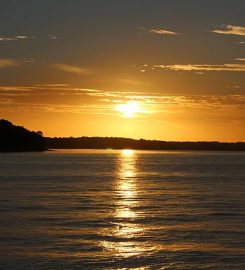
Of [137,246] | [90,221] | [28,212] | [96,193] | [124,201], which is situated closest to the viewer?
[137,246]

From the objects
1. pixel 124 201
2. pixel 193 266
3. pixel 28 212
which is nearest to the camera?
pixel 193 266

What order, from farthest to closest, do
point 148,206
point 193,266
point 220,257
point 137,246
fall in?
point 148,206 → point 137,246 → point 220,257 → point 193,266

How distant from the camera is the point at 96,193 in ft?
238

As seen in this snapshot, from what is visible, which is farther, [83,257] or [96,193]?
[96,193]

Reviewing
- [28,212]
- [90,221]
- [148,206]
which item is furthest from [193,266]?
[148,206]

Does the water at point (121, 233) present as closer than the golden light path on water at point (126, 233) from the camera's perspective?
Yes

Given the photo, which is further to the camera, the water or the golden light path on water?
the golden light path on water

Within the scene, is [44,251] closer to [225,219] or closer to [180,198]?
[225,219]

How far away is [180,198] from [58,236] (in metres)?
30.2

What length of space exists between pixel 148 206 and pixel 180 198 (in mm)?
10042

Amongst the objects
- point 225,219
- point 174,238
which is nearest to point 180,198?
point 225,219

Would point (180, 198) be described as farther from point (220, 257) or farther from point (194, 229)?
point (220, 257)

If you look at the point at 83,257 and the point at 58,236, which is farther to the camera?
the point at 58,236

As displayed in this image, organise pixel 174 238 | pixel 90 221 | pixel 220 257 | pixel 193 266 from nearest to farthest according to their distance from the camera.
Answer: pixel 193 266 < pixel 220 257 < pixel 174 238 < pixel 90 221
